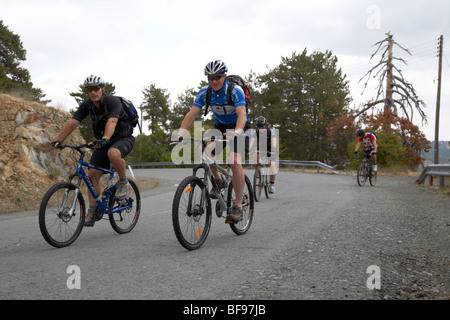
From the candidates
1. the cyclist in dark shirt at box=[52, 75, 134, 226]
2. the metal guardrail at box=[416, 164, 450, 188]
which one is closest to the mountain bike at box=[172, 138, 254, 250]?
the cyclist in dark shirt at box=[52, 75, 134, 226]

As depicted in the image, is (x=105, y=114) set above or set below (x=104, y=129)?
above

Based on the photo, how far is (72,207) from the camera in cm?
471

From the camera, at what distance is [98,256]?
13.9ft

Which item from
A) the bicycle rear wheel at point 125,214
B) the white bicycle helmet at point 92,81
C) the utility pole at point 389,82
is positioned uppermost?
Answer: the utility pole at point 389,82

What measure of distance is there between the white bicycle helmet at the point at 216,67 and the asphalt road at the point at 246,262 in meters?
2.12

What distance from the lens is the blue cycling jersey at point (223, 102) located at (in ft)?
16.3

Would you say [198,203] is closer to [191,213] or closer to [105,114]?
[191,213]

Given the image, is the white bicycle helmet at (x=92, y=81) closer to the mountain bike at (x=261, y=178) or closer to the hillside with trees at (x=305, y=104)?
the mountain bike at (x=261, y=178)

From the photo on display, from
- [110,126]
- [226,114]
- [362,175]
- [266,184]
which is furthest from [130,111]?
[362,175]

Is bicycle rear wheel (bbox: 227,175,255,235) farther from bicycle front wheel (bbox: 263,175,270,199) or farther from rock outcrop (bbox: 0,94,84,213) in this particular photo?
rock outcrop (bbox: 0,94,84,213)

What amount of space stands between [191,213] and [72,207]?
1.44 m

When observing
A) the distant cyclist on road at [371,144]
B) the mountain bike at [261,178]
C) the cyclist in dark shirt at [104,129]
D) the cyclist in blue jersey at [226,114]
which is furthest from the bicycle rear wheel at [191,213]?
the distant cyclist on road at [371,144]
